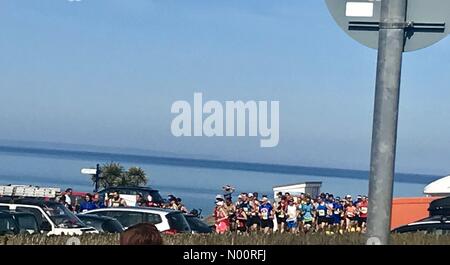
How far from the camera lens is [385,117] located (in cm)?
444

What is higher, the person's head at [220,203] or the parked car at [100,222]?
the person's head at [220,203]

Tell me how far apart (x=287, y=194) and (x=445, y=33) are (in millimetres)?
17645

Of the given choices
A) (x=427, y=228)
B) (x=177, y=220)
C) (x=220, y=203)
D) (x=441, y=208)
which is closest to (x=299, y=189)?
(x=220, y=203)

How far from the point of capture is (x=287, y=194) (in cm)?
2203

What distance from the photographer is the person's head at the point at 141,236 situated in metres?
4.07

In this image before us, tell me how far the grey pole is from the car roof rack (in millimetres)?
18681

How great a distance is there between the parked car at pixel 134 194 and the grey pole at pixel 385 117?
22.9 metres

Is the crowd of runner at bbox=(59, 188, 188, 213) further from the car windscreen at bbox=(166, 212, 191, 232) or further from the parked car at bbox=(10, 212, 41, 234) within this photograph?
the parked car at bbox=(10, 212, 41, 234)

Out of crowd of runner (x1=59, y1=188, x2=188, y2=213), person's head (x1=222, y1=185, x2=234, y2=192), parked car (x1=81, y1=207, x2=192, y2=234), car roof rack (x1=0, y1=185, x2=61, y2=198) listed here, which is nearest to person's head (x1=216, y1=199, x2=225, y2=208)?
parked car (x1=81, y1=207, x2=192, y2=234)

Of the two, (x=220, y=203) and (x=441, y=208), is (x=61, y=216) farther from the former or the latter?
(x=441, y=208)

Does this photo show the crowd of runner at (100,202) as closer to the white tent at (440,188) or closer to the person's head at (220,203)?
the person's head at (220,203)

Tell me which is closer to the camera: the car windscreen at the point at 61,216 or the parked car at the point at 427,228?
the parked car at the point at 427,228

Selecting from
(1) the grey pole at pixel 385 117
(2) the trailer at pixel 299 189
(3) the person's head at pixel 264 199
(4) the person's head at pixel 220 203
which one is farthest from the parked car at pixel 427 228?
(3) the person's head at pixel 264 199
